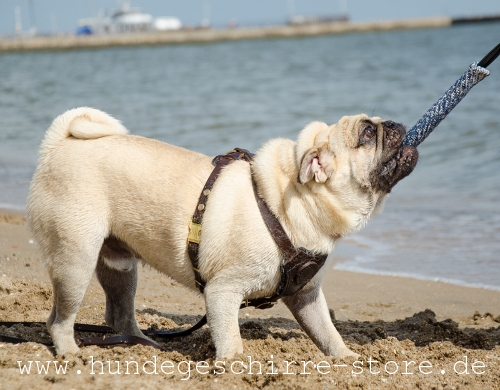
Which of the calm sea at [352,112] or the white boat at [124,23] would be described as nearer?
the calm sea at [352,112]

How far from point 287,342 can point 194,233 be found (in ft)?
3.39

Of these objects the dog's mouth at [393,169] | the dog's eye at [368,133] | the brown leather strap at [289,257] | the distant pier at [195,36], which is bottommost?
the brown leather strap at [289,257]

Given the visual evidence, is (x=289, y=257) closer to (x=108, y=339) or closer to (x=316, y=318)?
(x=316, y=318)

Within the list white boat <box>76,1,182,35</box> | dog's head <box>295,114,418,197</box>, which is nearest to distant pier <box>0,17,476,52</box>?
white boat <box>76,1,182,35</box>

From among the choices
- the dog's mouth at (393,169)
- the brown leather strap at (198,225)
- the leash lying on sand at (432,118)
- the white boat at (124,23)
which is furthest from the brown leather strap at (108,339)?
the white boat at (124,23)

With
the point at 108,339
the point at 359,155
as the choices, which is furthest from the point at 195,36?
the point at 359,155

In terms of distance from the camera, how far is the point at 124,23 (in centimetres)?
11325

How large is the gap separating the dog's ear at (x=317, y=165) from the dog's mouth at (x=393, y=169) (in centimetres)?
26

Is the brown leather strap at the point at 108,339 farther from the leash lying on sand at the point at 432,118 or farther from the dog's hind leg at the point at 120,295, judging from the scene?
the dog's hind leg at the point at 120,295

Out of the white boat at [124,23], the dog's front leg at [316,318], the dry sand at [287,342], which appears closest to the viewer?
the dry sand at [287,342]

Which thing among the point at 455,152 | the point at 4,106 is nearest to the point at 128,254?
the point at 455,152

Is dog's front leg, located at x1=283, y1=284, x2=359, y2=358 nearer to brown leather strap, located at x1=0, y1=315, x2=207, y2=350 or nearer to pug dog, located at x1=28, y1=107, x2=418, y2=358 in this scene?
pug dog, located at x1=28, y1=107, x2=418, y2=358

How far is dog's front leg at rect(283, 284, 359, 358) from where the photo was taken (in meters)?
4.20

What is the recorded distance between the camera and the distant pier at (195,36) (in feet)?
240
